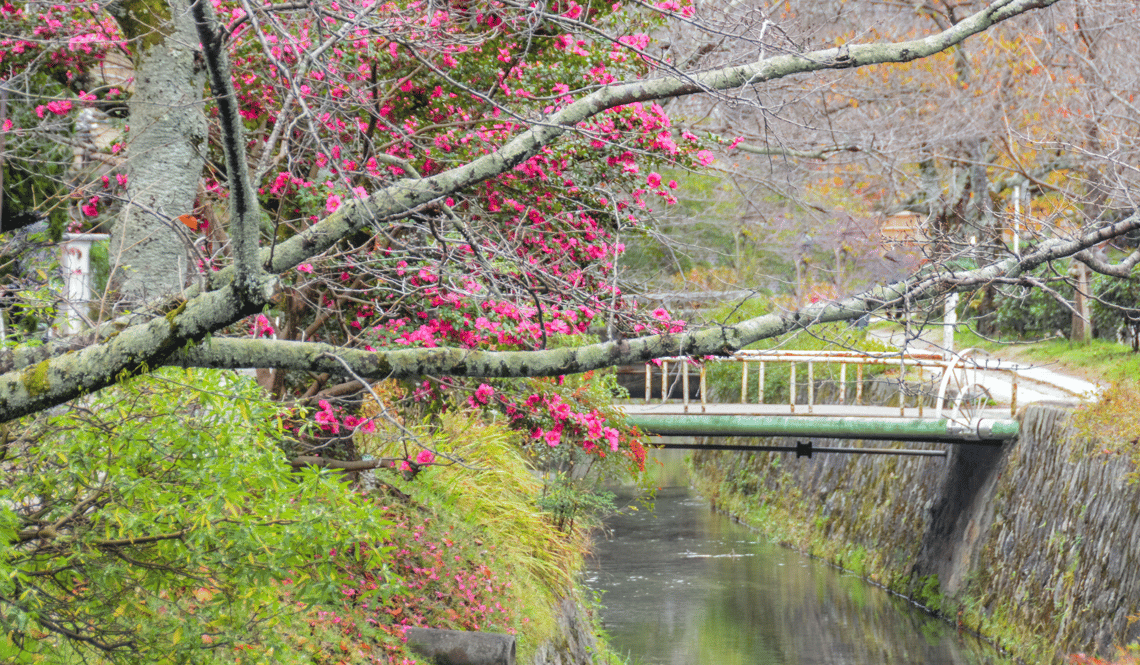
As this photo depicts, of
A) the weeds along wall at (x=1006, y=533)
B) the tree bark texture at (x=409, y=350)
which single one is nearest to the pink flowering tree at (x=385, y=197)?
the tree bark texture at (x=409, y=350)

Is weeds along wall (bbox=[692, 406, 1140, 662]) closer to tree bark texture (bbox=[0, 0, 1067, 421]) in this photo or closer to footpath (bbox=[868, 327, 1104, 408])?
footpath (bbox=[868, 327, 1104, 408])

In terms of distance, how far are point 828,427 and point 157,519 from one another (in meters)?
10.5

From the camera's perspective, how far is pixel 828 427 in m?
12.6

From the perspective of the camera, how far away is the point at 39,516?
3490 millimetres

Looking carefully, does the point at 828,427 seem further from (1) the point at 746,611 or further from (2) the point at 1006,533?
(1) the point at 746,611

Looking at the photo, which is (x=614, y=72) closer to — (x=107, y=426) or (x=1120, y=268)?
Answer: (x=1120, y=268)

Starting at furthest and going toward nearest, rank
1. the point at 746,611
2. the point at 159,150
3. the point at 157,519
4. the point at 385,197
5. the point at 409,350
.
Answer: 1. the point at 746,611
2. the point at 159,150
3. the point at 409,350
4. the point at 385,197
5. the point at 157,519

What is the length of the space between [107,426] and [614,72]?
5.50 meters

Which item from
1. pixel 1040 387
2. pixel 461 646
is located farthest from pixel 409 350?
pixel 1040 387

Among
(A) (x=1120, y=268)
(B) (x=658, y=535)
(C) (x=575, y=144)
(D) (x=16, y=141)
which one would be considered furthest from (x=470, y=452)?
(B) (x=658, y=535)

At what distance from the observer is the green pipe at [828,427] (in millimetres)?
12391

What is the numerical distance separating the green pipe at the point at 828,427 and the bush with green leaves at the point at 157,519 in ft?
29.5

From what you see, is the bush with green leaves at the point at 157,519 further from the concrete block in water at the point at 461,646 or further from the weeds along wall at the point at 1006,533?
the weeds along wall at the point at 1006,533

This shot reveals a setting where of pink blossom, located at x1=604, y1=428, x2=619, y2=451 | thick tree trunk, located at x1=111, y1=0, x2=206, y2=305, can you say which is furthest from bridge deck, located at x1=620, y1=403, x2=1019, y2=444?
thick tree trunk, located at x1=111, y1=0, x2=206, y2=305
